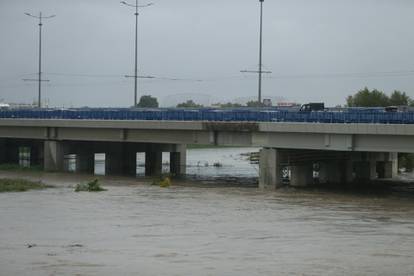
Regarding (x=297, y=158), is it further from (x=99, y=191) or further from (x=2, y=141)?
(x=2, y=141)

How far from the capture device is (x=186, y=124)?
50.3m

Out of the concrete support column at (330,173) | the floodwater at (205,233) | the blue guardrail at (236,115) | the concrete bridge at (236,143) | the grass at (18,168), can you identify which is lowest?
the floodwater at (205,233)

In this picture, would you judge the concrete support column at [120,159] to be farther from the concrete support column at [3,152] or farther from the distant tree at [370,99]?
the distant tree at [370,99]

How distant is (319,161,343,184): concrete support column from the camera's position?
5553cm

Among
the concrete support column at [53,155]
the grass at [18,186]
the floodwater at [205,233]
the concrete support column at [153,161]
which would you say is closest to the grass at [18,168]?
the concrete support column at [53,155]

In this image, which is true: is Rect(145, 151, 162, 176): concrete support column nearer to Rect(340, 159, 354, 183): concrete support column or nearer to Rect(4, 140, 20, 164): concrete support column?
Rect(4, 140, 20, 164): concrete support column

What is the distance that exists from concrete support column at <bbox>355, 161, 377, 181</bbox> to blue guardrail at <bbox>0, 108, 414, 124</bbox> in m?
12.8

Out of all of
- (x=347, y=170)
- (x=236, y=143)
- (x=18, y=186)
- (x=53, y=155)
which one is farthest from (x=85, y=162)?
(x=347, y=170)

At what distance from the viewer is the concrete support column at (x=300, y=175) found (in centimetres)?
4938

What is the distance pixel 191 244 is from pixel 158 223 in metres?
5.96

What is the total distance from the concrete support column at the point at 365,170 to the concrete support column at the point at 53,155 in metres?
24.2

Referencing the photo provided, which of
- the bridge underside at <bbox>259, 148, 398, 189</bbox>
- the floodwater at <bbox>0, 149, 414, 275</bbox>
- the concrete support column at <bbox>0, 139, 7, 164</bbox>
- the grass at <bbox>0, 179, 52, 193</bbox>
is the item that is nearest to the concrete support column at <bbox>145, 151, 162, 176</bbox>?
the bridge underside at <bbox>259, 148, 398, 189</bbox>

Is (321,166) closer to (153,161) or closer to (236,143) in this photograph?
(236,143)

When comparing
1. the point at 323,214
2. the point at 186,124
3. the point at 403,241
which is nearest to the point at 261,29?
the point at 186,124
